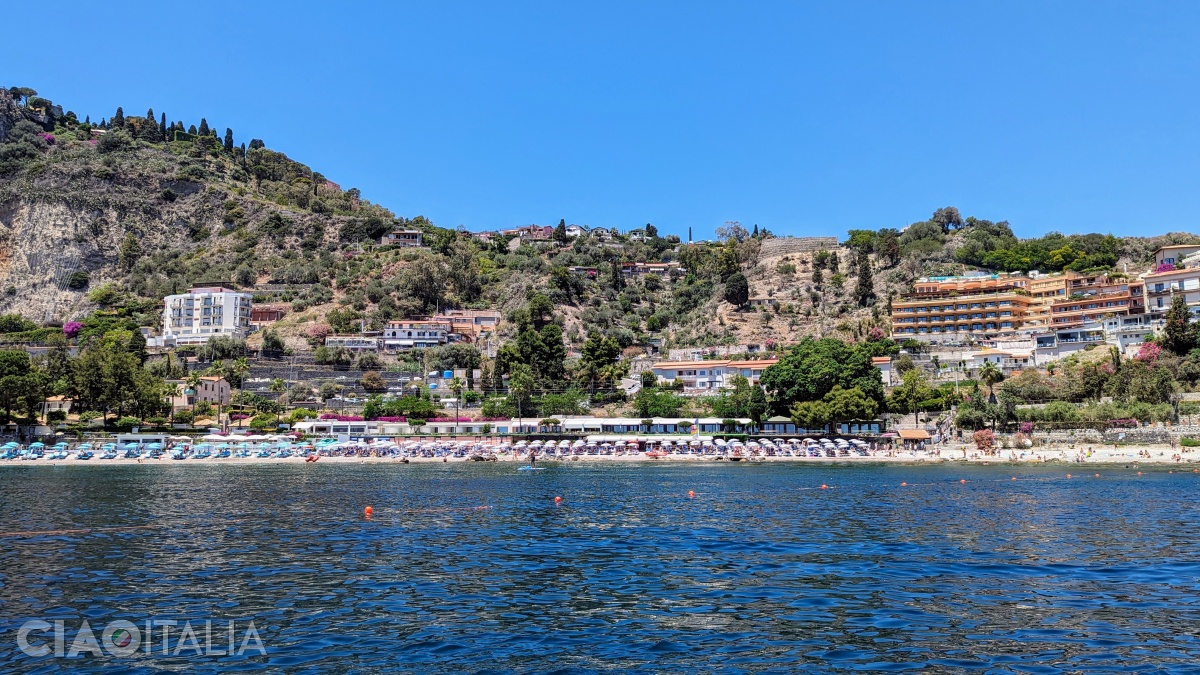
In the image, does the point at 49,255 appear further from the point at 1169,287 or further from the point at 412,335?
the point at 1169,287

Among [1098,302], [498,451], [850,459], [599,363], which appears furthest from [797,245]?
[498,451]

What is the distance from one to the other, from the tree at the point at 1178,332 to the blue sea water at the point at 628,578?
41.6 metres

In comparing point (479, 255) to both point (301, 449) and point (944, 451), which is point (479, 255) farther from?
point (944, 451)

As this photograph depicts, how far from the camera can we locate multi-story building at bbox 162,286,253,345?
4277 inches

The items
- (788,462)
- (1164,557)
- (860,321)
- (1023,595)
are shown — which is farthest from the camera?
(860,321)

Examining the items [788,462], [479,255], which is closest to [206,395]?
[788,462]

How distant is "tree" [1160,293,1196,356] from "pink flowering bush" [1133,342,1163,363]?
75cm

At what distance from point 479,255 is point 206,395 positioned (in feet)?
213

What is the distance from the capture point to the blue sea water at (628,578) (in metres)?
13.4

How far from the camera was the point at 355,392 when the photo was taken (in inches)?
3511

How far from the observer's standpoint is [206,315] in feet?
360

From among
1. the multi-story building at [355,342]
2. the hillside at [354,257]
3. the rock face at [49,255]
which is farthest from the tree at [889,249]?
the rock face at [49,255]

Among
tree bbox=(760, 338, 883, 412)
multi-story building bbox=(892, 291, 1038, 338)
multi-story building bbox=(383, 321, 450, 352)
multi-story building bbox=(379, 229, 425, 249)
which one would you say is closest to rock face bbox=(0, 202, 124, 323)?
multi-story building bbox=(379, 229, 425, 249)

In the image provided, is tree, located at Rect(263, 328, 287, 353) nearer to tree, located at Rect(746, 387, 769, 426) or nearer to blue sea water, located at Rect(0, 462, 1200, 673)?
tree, located at Rect(746, 387, 769, 426)
